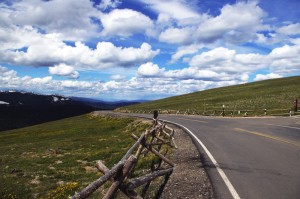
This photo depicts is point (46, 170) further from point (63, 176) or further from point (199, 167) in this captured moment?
point (199, 167)

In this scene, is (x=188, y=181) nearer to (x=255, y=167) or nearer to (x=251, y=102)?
(x=255, y=167)

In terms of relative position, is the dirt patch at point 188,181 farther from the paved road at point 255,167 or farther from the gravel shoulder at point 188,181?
the paved road at point 255,167

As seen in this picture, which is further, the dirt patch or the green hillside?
the green hillside

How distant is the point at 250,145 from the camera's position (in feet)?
54.6

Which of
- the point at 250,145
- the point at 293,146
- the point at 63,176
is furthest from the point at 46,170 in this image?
the point at 293,146

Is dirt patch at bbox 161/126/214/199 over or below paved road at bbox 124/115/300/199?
below

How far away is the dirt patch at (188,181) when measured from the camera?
9.24 m

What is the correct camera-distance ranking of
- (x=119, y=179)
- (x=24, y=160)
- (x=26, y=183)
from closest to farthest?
(x=119, y=179)
(x=26, y=183)
(x=24, y=160)

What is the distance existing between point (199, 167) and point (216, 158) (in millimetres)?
1720

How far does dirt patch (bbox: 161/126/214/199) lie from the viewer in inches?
364

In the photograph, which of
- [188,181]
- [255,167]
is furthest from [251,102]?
[188,181]

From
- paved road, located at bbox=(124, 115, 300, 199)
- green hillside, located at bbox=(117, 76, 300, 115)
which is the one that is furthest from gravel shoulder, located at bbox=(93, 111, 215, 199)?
green hillside, located at bbox=(117, 76, 300, 115)

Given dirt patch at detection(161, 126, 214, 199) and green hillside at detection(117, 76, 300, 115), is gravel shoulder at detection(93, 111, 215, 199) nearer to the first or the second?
dirt patch at detection(161, 126, 214, 199)

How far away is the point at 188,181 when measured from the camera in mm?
10578
